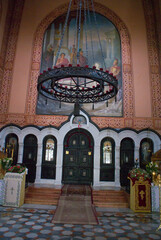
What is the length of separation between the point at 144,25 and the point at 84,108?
21.1 feet

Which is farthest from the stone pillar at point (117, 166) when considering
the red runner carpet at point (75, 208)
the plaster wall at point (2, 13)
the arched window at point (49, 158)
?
the plaster wall at point (2, 13)

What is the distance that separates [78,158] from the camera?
10172 millimetres

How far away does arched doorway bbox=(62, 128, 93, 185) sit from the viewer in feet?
32.6

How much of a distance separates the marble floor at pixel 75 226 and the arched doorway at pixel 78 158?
362 centimetres

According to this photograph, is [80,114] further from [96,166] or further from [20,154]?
[20,154]

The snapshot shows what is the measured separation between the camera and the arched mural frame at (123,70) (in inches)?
418

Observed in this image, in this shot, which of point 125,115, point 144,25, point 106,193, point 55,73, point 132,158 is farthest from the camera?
point 144,25

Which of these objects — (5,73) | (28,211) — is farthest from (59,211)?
(5,73)

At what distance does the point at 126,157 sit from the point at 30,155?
5.00 m

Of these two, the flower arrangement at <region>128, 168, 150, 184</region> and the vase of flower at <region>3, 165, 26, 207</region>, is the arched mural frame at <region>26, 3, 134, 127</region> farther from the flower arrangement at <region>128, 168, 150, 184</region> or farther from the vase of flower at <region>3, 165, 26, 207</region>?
the vase of flower at <region>3, 165, 26, 207</region>

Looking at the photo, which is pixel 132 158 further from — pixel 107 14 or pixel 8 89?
pixel 107 14

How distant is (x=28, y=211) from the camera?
611 centimetres

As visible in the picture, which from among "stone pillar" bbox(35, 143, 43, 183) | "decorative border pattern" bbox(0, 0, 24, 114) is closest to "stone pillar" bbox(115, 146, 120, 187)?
"stone pillar" bbox(35, 143, 43, 183)

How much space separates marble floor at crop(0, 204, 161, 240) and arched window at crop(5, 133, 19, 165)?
3.85m
